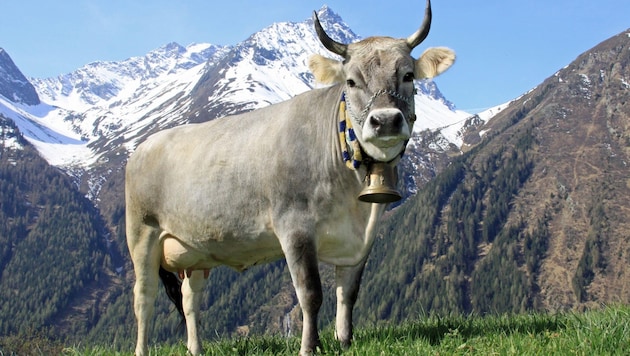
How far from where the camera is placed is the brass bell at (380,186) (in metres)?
7.30

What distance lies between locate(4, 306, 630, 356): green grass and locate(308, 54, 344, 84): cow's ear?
314cm

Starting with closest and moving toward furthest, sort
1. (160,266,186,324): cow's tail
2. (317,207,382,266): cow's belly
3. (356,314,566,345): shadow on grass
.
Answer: (317,207,382,266): cow's belly < (356,314,566,345): shadow on grass < (160,266,186,324): cow's tail

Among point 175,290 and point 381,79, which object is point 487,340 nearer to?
point 381,79

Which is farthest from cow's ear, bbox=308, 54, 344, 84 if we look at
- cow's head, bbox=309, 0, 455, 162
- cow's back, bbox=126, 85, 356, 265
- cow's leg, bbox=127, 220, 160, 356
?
cow's leg, bbox=127, 220, 160, 356

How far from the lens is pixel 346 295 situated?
855 cm

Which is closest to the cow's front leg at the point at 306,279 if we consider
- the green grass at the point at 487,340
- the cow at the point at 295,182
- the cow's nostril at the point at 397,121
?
the cow at the point at 295,182

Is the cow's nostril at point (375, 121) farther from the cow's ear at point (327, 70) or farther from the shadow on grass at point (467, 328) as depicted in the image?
the shadow on grass at point (467, 328)

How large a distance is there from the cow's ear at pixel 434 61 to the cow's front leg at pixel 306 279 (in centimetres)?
247

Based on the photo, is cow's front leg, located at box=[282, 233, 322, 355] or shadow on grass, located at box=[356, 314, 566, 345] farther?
shadow on grass, located at box=[356, 314, 566, 345]

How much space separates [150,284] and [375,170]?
4.07 meters

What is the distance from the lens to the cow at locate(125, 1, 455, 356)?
7523mm

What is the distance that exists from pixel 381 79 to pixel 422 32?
888 mm

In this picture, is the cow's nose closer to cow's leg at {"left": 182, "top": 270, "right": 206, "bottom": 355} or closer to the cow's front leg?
the cow's front leg

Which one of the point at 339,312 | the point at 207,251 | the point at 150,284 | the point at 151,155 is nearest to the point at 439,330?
the point at 339,312
